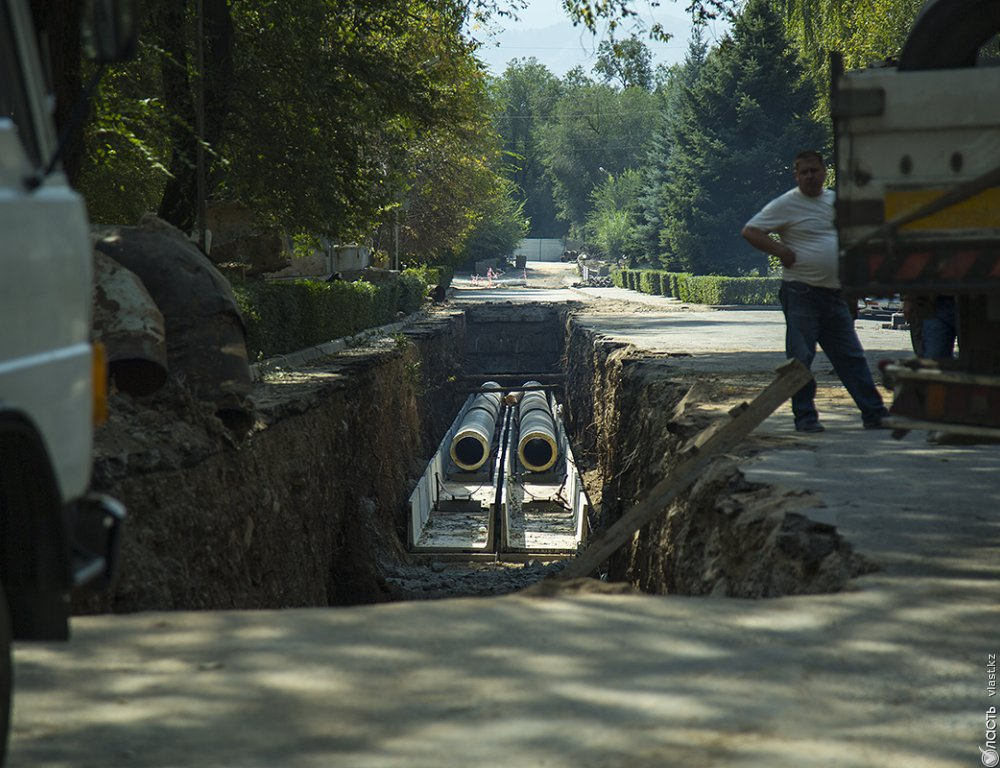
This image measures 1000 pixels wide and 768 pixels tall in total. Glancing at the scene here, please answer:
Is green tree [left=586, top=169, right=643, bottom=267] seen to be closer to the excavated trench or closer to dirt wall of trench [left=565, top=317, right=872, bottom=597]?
the excavated trench

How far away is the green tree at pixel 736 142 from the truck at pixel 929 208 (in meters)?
43.4

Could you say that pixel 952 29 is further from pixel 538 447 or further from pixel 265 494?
pixel 538 447

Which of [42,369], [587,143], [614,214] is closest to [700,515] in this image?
[42,369]

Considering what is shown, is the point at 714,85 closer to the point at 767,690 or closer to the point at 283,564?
the point at 283,564

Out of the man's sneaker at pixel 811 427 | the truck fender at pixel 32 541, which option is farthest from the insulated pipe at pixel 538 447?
the truck fender at pixel 32 541

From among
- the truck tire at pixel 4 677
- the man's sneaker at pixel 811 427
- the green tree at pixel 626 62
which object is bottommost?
the man's sneaker at pixel 811 427

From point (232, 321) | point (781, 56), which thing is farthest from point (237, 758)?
point (781, 56)

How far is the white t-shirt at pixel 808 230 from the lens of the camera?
880 centimetres

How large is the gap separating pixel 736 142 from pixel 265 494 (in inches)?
1684

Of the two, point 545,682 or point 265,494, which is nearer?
point 545,682

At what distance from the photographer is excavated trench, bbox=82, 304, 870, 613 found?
7289 mm

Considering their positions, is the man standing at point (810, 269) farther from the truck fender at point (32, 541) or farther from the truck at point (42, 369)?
the truck fender at point (32, 541)

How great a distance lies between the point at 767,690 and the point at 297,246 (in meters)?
19.9

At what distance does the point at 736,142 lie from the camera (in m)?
51.0
